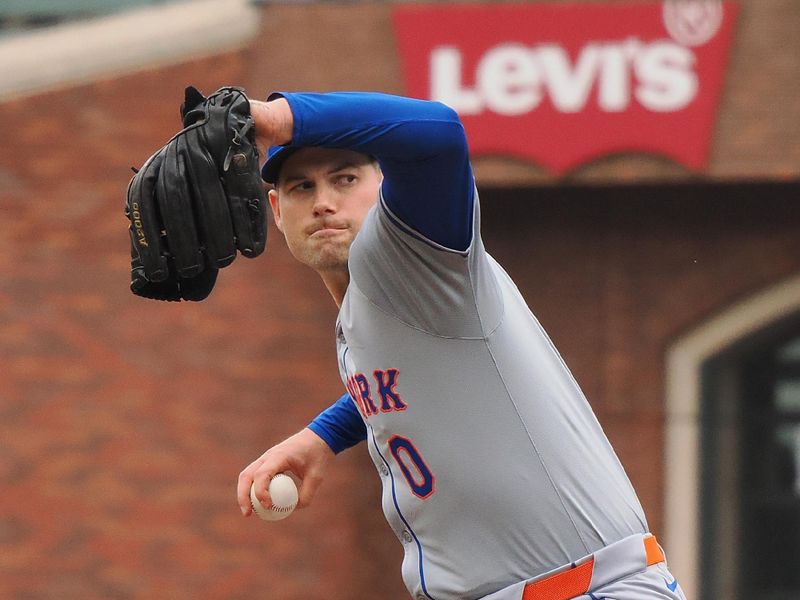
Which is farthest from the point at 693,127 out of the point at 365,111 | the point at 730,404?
the point at 365,111

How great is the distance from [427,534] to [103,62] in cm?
595

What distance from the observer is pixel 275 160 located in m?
3.23

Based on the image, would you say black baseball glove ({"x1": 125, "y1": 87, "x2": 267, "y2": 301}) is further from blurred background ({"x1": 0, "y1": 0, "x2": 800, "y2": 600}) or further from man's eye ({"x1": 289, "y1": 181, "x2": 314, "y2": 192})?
blurred background ({"x1": 0, "y1": 0, "x2": 800, "y2": 600})

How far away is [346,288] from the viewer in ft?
10.9

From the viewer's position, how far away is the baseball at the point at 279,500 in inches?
132

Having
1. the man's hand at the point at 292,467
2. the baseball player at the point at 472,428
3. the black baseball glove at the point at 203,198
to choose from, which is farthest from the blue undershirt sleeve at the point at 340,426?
the black baseball glove at the point at 203,198

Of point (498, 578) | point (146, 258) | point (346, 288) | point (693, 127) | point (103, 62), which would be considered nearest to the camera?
point (146, 258)

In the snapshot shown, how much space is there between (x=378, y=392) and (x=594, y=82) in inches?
204

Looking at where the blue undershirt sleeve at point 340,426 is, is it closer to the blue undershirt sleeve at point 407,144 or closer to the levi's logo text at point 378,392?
the levi's logo text at point 378,392

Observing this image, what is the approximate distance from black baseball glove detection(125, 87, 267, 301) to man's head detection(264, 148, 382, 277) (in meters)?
0.64

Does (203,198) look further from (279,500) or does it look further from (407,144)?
(279,500)

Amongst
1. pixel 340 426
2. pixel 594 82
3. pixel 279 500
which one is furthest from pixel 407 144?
pixel 594 82

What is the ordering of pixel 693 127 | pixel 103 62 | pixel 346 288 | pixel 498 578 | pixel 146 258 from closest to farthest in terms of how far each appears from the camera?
1. pixel 146 258
2. pixel 498 578
3. pixel 346 288
4. pixel 693 127
5. pixel 103 62

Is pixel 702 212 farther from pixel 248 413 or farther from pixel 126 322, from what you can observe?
pixel 126 322
